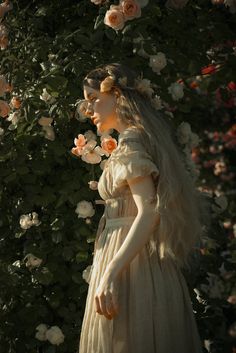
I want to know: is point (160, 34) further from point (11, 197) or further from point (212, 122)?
point (212, 122)

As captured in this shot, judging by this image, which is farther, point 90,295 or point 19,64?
point 19,64

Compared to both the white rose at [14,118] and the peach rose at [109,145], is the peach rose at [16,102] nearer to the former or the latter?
the white rose at [14,118]

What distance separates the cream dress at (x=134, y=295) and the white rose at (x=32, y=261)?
677mm

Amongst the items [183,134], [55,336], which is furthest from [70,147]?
[55,336]

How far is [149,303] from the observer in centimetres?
262

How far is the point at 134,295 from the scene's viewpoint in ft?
8.66

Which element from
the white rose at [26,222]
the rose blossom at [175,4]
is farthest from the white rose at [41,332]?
the rose blossom at [175,4]

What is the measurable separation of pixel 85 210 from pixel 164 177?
2.54ft

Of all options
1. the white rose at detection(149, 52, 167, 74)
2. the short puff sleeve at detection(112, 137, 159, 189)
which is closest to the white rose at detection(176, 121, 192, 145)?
the white rose at detection(149, 52, 167, 74)

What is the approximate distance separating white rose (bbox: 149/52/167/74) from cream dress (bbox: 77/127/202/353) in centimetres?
72

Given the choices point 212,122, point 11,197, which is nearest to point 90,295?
point 11,197

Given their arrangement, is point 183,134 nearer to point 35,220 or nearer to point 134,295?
point 35,220

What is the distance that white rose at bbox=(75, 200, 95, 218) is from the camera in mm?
3355

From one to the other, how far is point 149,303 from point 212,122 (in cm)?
510
